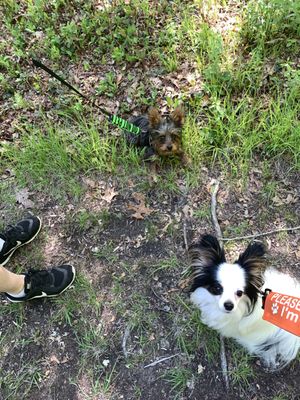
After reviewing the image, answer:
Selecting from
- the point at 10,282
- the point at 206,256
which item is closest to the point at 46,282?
the point at 10,282

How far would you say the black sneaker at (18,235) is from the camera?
3.28 metres

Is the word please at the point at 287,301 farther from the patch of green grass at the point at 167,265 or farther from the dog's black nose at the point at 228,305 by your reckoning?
the patch of green grass at the point at 167,265

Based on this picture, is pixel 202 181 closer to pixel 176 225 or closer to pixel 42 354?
pixel 176 225

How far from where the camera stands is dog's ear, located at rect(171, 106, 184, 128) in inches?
131

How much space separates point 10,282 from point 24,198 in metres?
1.06

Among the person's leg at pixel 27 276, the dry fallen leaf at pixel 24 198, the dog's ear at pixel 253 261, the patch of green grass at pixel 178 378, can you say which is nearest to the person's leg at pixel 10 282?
the person's leg at pixel 27 276

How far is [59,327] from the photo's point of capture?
3086 millimetres

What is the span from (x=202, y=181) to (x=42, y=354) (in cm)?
208

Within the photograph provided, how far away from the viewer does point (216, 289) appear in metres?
2.43

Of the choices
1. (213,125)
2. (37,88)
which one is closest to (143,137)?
(213,125)

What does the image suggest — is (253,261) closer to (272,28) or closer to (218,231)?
(218,231)

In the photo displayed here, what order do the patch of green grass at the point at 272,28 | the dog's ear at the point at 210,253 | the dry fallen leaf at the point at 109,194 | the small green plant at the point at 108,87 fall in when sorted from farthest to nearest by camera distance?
the small green plant at the point at 108,87, the patch of green grass at the point at 272,28, the dry fallen leaf at the point at 109,194, the dog's ear at the point at 210,253

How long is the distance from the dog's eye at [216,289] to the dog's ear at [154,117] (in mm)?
1619

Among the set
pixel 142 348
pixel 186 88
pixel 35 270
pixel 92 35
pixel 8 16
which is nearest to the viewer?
pixel 142 348
